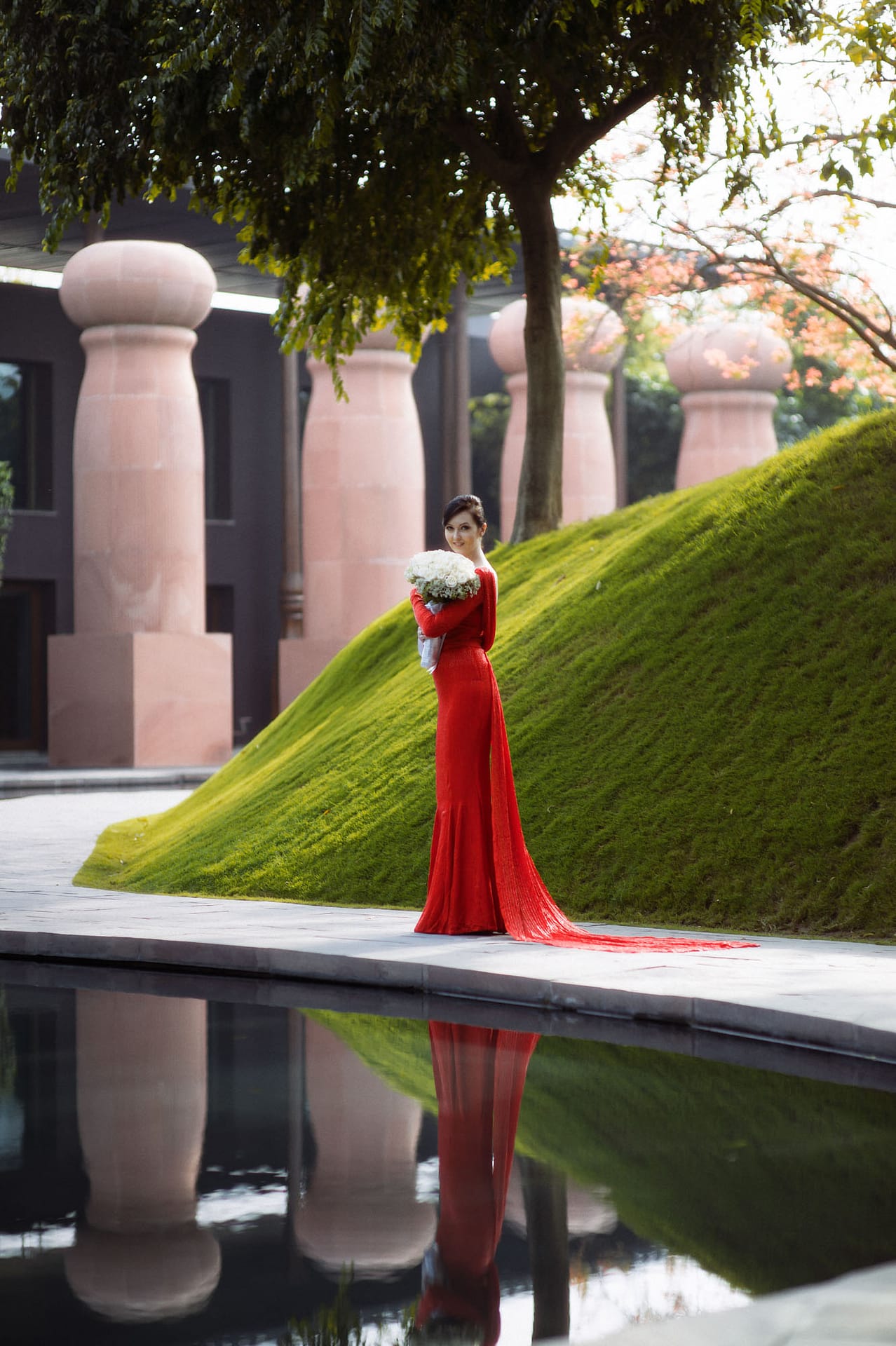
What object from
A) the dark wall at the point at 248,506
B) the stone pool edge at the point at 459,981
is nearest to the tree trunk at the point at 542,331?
the stone pool edge at the point at 459,981

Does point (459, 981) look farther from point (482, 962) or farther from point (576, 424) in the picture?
point (576, 424)

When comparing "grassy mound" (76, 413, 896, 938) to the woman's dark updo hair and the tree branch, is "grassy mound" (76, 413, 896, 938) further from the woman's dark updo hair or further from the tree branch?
the tree branch

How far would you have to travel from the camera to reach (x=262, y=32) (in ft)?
42.7

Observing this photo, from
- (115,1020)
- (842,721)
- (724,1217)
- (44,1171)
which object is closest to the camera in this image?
(724,1217)

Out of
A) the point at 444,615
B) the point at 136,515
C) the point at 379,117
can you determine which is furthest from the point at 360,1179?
the point at 136,515

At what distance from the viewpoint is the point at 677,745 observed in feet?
35.5

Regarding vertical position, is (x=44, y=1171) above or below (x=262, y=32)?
below

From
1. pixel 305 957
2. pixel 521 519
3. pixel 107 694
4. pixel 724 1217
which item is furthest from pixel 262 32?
pixel 107 694

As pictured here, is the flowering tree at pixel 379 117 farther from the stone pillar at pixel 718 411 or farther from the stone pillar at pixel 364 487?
the stone pillar at pixel 718 411

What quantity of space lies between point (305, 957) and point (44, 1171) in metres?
3.46

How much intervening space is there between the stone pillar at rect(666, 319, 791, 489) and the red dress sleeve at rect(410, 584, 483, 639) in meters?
23.7

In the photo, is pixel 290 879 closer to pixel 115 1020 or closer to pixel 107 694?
pixel 115 1020

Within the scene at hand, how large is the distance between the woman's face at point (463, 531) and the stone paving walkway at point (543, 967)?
6.74 feet

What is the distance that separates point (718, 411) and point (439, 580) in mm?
24634
